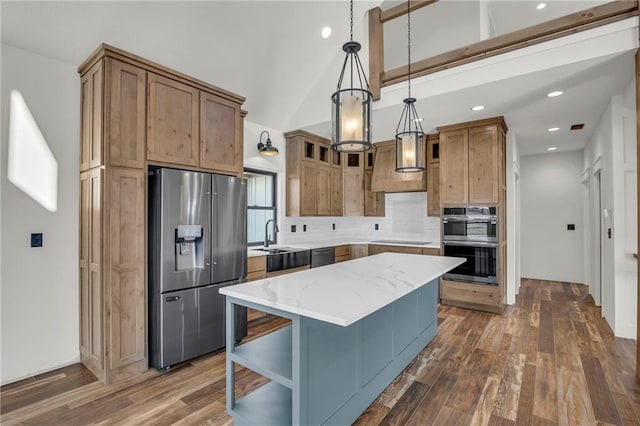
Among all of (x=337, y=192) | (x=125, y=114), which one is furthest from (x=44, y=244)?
(x=337, y=192)

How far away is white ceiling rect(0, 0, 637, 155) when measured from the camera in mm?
2627

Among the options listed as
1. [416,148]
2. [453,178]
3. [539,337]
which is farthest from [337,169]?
[539,337]

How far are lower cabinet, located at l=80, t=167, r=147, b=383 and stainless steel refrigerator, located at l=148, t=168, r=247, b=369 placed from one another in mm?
110

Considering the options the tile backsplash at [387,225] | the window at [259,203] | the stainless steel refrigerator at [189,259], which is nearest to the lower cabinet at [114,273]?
the stainless steel refrigerator at [189,259]

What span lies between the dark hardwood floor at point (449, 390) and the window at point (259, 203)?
2.01 meters

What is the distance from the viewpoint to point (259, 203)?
16.0 feet

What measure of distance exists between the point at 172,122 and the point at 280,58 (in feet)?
6.10

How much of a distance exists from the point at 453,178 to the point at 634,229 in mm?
1972

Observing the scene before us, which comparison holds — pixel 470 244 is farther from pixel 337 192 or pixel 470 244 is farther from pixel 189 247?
pixel 189 247

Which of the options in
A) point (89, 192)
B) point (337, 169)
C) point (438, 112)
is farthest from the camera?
point (337, 169)

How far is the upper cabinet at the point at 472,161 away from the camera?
4285mm

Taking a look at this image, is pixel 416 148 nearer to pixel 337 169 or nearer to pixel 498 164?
pixel 498 164

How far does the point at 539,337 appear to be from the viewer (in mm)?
3471

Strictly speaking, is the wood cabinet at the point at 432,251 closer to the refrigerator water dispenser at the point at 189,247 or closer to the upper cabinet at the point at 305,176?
the upper cabinet at the point at 305,176
